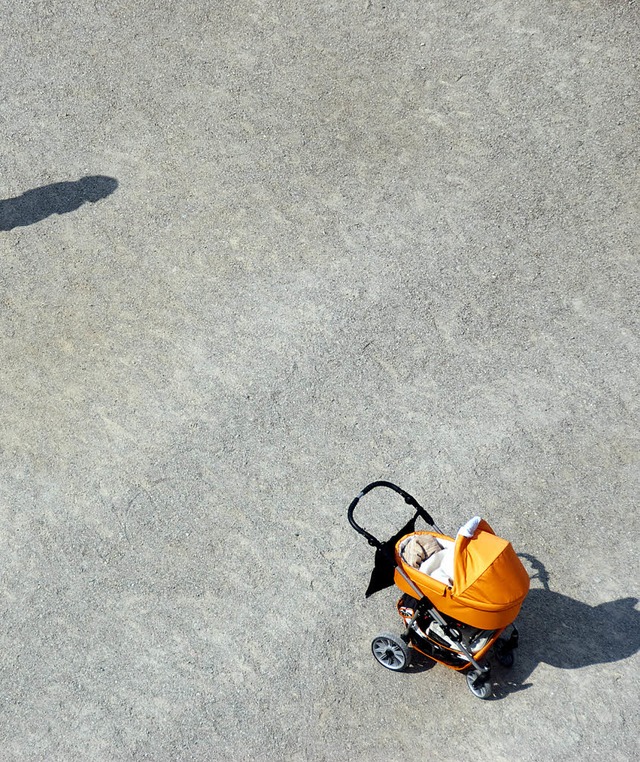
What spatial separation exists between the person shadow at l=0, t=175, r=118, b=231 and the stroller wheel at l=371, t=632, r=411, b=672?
16.9 feet

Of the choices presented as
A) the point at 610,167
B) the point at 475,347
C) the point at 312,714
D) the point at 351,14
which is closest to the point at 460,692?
the point at 312,714

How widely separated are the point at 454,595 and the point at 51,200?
5670 mm

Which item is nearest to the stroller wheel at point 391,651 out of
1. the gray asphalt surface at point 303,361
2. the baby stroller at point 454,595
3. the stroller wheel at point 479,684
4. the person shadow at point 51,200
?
the baby stroller at point 454,595

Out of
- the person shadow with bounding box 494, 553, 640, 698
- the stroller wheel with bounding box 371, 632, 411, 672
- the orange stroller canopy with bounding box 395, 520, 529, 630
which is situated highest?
the orange stroller canopy with bounding box 395, 520, 529, 630

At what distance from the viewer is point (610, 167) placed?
27.6 ft

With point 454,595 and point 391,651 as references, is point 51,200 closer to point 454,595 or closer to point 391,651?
point 391,651

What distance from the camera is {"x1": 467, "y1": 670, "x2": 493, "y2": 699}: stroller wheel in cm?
564

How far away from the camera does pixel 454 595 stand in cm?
525

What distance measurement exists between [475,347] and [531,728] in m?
3.12

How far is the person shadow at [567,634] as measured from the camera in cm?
583

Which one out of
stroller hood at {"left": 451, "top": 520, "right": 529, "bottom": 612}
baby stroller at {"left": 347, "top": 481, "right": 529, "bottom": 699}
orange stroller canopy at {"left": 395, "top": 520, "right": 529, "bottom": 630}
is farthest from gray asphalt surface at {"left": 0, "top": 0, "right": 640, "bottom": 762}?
stroller hood at {"left": 451, "top": 520, "right": 529, "bottom": 612}

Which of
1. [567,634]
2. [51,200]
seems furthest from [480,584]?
[51,200]

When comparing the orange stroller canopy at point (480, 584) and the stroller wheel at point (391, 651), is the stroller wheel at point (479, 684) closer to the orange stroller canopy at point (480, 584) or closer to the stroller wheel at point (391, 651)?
the stroller wheel at point (391, 651)

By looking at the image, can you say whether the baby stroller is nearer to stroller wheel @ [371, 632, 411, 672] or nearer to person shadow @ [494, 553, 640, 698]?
stroller wheel @ [371, 632, 411, 672]
